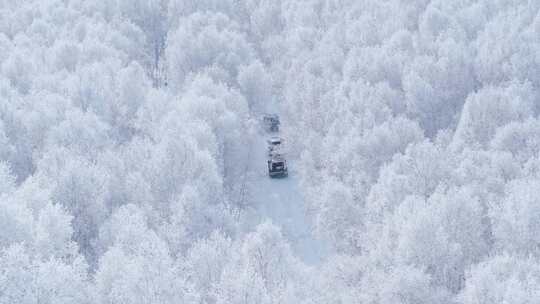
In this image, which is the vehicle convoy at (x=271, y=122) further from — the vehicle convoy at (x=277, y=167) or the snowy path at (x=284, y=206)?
the vehicle convoy at (x=277, y=167)

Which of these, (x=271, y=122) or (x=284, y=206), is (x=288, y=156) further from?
Result: (x=271, y=122)

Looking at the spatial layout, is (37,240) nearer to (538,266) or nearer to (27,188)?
(27,188)

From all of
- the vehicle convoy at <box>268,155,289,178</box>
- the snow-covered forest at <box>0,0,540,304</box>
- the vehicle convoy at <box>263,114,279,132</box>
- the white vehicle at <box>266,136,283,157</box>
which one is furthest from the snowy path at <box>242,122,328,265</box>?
the vehicle convoy at <box>263,114,279,132</box>

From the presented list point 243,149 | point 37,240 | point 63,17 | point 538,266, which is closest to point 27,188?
point 37,240

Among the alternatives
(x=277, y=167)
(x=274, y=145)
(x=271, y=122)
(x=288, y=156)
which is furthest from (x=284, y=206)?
(x=271, y=122)

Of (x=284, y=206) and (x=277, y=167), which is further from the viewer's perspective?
(x=277, y=167)

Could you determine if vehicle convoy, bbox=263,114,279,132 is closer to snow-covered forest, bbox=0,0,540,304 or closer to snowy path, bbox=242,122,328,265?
snow-covered forest, bbox=0,0,540,304
